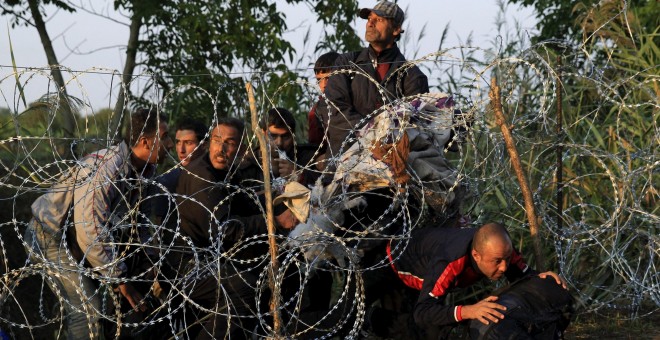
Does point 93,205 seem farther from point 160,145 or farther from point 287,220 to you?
point 287,220

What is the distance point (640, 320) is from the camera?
7367 millimetres

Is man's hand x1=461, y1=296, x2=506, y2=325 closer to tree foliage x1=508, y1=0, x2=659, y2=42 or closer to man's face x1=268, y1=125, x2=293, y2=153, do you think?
man's face x1=268, y1=125, x2=293, y2=153

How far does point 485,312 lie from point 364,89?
151 cm

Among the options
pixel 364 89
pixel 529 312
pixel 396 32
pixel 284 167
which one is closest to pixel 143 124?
pixel 284 167

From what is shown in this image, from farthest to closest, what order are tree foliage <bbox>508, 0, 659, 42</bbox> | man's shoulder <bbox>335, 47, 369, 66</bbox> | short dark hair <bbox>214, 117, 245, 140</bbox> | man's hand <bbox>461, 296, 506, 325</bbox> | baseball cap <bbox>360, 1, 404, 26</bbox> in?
tree foliage <bbox>508, 0, 659, 42</bbox>, man's shoulder <bbox>335, 47, 369, 66</bbox>, baseball cap <bbox>360, 1, 404, 26</bbox>, short dark hair <bbox>214, 117, 245, 140</bbox>, man's hand <bbox>461, 296, 506, 325</bbox>

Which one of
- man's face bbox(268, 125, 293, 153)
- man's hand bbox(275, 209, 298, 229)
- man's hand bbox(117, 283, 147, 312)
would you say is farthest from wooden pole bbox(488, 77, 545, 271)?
man's hand bbox(117, 283, 147, 312)

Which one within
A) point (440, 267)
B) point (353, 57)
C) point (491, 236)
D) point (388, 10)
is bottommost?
point (440, 267)

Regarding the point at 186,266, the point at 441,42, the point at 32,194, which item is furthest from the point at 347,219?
the point at 441,42

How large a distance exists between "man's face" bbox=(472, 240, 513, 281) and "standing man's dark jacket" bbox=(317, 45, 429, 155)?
1.10 metres

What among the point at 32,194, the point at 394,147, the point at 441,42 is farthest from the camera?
the point at 441,42

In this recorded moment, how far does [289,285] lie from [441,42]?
380 cm

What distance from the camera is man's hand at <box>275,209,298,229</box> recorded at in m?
5.84

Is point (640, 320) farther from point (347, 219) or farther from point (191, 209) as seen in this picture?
point (191, 209)

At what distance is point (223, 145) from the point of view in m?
5.84
